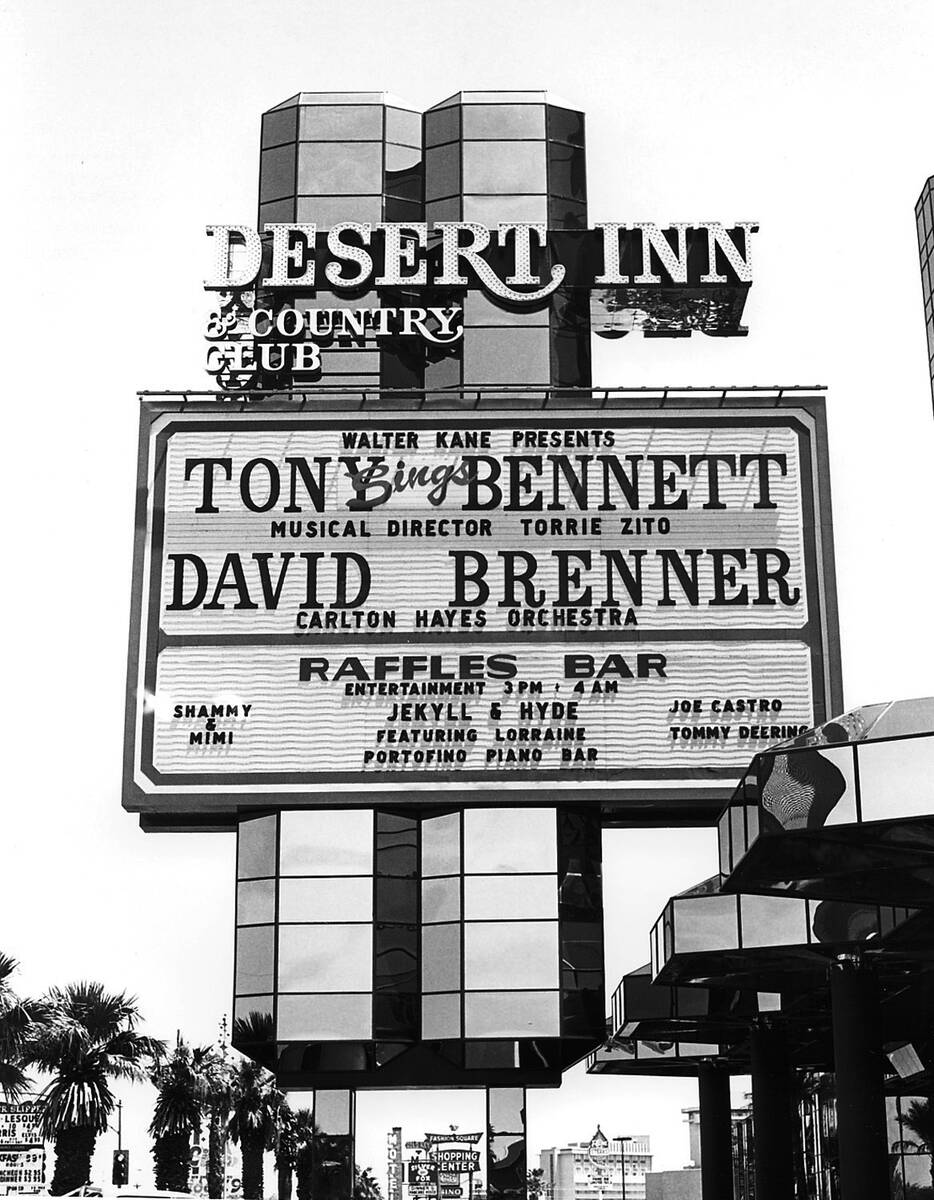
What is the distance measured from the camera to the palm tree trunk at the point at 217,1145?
74500 millimetres

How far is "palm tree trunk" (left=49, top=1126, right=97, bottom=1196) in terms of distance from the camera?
46.8 meters

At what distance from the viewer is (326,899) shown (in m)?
40.8

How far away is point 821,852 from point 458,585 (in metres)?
18.5

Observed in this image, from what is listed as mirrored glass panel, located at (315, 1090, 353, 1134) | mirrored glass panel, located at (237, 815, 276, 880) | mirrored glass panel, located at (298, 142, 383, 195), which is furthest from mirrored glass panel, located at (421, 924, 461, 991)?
mirrored glass panel, located at (298, 142, 383, 195)


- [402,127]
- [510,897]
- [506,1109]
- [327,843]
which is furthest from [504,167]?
[506,1109]

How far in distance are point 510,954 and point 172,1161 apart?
24011 millimetres

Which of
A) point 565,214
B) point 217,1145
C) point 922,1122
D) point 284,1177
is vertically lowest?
point 284,1177

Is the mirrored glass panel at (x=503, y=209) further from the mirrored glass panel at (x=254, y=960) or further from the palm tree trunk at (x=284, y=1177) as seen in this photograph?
the palm tree trunk at (x=284, y=1177)

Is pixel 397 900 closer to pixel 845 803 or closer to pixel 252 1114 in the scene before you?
pixel 845 803

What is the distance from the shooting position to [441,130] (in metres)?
48.0

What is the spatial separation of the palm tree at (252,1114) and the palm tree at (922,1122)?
30.5 metres

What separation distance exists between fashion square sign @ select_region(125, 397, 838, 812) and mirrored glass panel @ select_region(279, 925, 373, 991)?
9.14 ft

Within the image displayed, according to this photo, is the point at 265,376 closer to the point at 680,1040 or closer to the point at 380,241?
the point at 380,241

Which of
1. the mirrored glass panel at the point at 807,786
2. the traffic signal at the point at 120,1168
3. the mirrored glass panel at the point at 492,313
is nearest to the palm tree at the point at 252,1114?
the traffic signal at the point at 120,1168
